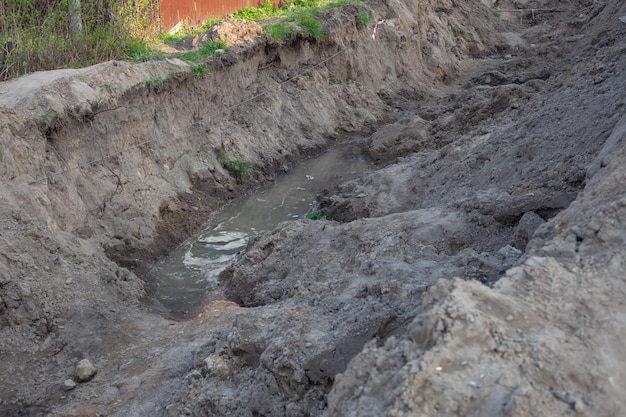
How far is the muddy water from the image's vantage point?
10328 millimetres

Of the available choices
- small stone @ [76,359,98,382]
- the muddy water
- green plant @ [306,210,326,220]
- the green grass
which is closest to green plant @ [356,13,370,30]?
the green grass

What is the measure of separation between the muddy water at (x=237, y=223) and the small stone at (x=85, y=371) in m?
2.11

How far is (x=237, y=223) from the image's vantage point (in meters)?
12.6

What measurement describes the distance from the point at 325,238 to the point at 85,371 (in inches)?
145

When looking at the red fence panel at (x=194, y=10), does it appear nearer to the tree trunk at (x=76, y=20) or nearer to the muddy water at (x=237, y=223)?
the tree trunk at (x=76, y=20)

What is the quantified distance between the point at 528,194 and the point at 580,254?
11.7ft

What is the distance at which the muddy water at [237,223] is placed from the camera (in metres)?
10.3

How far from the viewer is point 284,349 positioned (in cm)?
605

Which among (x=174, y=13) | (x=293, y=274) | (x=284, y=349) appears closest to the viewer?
(x=284, y=349)

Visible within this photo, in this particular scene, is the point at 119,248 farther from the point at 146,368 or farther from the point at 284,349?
the point at 284,349

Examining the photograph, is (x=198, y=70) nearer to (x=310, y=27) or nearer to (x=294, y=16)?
(x=310, y=27)

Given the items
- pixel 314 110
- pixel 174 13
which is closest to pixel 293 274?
pixel 314 110

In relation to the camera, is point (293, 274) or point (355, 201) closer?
point (293, 274)

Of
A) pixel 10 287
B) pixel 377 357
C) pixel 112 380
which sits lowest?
pixel 112 380
